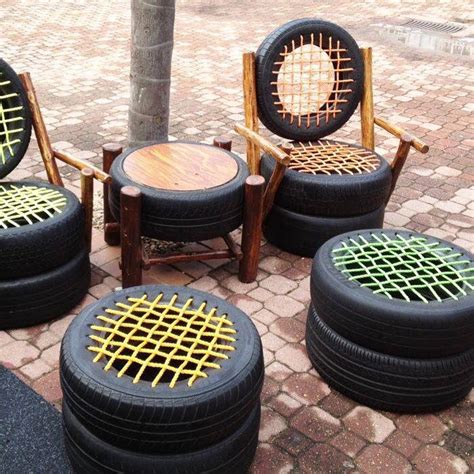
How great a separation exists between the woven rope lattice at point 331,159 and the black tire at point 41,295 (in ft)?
5.67

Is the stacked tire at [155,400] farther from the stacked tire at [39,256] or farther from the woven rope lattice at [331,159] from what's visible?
the woven rope lattice at [331,159]

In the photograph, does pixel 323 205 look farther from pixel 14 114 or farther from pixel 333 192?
pixel 14 114

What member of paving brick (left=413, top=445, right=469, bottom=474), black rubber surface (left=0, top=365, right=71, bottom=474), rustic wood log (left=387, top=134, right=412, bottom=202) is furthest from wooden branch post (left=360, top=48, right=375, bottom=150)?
black rubber surface (left=0, top=365, right=71, bottom=474)

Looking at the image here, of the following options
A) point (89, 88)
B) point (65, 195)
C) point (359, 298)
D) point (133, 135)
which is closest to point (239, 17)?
point (89, 88)

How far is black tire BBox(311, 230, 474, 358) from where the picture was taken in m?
3.11

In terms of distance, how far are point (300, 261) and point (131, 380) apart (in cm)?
241

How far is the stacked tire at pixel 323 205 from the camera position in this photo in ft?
14.7

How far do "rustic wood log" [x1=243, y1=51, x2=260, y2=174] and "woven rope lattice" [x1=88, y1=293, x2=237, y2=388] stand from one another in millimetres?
2076

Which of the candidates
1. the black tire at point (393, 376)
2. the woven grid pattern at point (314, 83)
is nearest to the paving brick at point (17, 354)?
the black tire at point (393, 376)

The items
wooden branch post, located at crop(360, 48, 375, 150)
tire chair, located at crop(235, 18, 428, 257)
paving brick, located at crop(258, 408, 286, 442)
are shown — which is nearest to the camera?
paving brick, located at crop(258, 408, 286, 442)

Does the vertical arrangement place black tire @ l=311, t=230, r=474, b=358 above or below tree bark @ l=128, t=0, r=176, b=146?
below

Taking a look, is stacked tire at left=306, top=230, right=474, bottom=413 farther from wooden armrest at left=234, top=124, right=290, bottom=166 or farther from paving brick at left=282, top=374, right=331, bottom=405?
wooden armrest at left=234, top=124, right=290, bottom=166

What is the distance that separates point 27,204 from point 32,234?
1.26 ft

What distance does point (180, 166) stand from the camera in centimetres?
434
